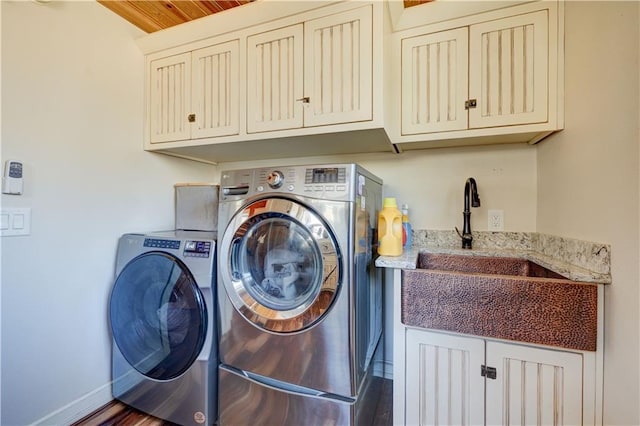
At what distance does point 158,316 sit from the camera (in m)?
1.50

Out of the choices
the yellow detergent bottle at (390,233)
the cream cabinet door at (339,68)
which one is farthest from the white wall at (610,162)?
the cream cabinet door at (339,68)

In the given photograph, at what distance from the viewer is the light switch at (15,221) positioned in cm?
124

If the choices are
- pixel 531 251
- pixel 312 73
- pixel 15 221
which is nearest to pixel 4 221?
pixel 15 221

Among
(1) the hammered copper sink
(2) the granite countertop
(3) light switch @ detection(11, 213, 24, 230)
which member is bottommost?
(1) the hammered copper sink

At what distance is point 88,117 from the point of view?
1.56 metres

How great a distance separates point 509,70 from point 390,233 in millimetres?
998

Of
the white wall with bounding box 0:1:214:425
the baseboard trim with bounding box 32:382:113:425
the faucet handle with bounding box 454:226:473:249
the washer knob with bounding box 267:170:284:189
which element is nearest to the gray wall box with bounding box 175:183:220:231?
the white wall with bounding box 0:1:214:425

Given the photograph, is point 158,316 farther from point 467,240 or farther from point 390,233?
point 467,240

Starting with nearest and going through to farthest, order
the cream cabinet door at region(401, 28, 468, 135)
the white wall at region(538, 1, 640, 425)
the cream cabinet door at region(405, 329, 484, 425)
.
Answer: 1. the white wall at region(538, 1, 640, 425)
2. the cream cabinet door at region(405, 329, 484, 425)
3. the cream cabinet door at region(401, 28, 468, 135)

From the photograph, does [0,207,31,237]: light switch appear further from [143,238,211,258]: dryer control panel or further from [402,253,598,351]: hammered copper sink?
[402,253,598,351]: hammered copper sink

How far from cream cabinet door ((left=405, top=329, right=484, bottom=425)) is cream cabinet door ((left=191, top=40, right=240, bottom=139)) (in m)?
1.50

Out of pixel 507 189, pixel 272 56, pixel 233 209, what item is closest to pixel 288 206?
pixel 233 209

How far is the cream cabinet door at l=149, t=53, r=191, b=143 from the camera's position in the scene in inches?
69.2

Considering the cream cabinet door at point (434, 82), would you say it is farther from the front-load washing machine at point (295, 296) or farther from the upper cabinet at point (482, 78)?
the front-load washing machine at point (295, 296)
